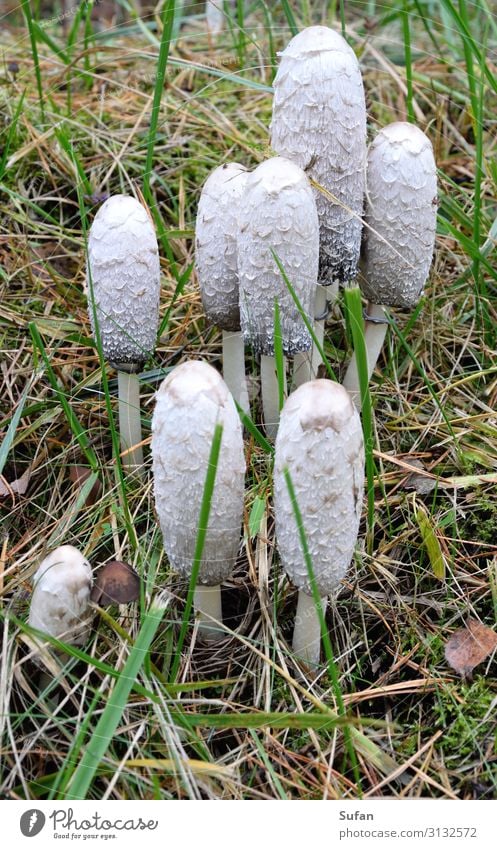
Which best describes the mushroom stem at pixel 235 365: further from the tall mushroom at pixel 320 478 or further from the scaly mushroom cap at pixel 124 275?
the tall mushroom at pixel 320 478

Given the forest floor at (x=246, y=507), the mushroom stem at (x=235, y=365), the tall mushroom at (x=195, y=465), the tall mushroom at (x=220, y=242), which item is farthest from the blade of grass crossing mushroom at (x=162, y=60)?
the tall mushroom at (x=195, y=465)

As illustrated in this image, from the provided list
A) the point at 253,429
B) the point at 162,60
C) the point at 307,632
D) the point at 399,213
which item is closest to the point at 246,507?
the point at 253,429

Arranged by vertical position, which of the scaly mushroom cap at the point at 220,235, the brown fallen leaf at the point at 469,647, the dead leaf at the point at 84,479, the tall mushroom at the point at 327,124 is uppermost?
the tall mushroom at the point at 327,124

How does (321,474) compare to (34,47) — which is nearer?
(321,474)

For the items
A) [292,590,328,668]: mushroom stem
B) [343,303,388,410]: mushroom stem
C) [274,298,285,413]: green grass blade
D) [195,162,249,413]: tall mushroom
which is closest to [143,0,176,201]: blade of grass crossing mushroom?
[195,162,249,413]: tall mushroom

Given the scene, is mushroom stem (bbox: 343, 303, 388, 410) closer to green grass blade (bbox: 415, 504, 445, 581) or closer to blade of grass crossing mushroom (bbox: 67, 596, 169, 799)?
green grass blade (bbox: 415, 504, 445, 581)

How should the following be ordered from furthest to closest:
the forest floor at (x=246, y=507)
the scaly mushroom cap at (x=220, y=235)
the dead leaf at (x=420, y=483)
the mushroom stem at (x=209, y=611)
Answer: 1. the dead leaf at (x=420, y=483)
2. the scaly mushroom cap at (x=220, y=235)
3. the mushroom stem at (x=209, y=611)
4. the forest floor at (x=246, y=507)
